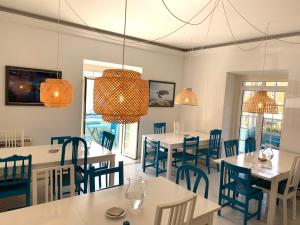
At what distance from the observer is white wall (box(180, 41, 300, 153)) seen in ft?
13.2

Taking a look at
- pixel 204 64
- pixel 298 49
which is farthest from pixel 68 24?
pixel 298 49

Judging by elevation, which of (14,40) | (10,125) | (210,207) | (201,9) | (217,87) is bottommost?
(210,207)

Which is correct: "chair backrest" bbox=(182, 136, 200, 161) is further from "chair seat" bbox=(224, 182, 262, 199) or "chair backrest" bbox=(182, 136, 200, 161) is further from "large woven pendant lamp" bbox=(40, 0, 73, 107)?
"large woven pendant lamp" bbox=(40, 0, 73, 107)

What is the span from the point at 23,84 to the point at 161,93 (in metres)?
3.09

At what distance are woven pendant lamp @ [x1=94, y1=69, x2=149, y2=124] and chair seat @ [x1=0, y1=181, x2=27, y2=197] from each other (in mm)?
1797

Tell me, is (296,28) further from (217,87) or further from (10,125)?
(10,125)

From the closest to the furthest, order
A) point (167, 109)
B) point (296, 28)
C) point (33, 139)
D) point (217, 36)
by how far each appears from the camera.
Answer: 1. point (296, 28)
2. point (33, 139)
3. point (217, 36)
4. point (167, 109)

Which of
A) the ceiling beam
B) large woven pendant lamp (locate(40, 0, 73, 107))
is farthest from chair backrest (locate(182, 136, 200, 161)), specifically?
large woven pendant lamp (locate(40, 0, 73, 107))

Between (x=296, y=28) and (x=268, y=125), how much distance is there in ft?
6.39

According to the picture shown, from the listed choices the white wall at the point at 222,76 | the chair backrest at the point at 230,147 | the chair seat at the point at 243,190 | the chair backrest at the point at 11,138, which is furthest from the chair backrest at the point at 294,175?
the chair backrest at the point at 11,138

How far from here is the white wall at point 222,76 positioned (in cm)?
402

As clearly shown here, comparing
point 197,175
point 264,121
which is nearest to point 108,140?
point 197,175

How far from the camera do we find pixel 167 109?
594 centimetres

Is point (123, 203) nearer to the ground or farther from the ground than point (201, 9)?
nearer to the ground
